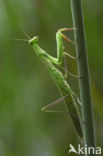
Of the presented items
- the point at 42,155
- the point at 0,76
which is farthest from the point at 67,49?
the point at 42,155

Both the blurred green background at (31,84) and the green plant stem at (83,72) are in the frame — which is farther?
the blurred green background at (31,84)

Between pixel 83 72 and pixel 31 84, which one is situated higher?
pixel 83 72

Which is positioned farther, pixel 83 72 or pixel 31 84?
pixel 31 84

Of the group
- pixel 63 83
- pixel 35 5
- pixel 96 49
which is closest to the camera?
pixel 63 83

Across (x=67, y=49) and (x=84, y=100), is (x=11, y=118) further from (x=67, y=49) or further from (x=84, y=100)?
(x=84, y=100)
